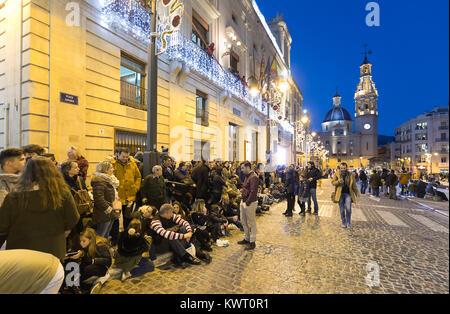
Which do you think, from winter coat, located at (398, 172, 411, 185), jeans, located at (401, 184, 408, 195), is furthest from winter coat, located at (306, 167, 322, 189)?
jeans, located at (401, 184, 408, 195)

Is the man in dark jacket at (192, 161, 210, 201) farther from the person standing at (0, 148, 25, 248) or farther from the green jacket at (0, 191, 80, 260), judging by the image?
the green jacket at (0, 191, 80, 260)

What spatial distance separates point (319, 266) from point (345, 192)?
362 centimetres

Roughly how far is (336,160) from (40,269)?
4126 inches

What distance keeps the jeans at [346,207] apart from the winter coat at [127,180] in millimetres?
6233

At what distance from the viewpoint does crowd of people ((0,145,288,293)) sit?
6.63 ft

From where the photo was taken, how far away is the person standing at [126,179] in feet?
16.6

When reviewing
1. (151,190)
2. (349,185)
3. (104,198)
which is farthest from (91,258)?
(349,185)

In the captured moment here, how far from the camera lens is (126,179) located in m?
5.13

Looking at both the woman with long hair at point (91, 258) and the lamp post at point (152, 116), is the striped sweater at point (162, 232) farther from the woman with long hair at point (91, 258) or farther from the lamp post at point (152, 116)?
the lamp post at point (152, 116)

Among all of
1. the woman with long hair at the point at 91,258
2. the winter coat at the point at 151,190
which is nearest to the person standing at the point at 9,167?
the woman with long hair at the point at 91,258

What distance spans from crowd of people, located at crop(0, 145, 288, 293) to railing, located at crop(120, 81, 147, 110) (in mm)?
3595

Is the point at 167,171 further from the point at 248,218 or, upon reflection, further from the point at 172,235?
the point at 248,218

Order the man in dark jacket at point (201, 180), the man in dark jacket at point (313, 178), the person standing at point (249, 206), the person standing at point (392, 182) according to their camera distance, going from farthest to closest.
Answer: the person standing at point (392, 182)
the man in dark jacket at point (313, 178)
the man in dark jacket at point (201, 180)
the person standing at point (249, 206)
